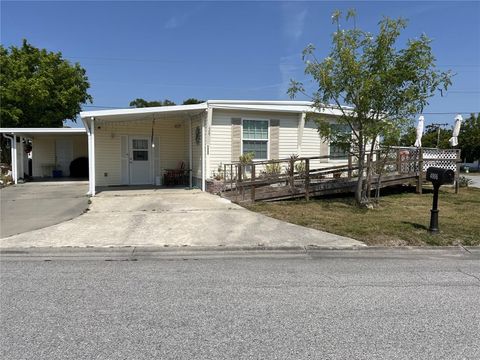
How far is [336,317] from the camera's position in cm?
398

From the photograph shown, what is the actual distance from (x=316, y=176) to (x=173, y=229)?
22.0 feet

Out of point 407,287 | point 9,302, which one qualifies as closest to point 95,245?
point 9,302

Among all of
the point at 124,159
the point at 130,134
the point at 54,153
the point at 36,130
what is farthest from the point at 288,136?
the point at 54,153

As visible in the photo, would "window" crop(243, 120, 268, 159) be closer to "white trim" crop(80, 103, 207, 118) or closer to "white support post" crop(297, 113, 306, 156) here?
"white support post" crop(297, 113, 306, 156)

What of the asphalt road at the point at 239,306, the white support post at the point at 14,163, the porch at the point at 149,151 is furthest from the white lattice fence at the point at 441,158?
the white support post at the point at 14,163

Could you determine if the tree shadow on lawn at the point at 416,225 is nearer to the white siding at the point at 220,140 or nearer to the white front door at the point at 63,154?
the white siding at the point at 220,140

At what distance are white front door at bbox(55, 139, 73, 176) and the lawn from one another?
16304 millimetres

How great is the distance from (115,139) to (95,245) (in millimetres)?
10184

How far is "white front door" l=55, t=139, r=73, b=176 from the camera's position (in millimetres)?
23562

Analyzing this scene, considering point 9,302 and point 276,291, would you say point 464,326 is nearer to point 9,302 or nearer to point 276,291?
point 276,291

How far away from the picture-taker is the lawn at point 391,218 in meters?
7.45

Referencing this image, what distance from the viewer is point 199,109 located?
14188mm

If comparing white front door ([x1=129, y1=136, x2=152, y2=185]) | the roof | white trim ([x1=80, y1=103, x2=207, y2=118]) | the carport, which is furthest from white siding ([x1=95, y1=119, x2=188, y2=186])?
the carport

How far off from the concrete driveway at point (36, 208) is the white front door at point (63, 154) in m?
8.37
